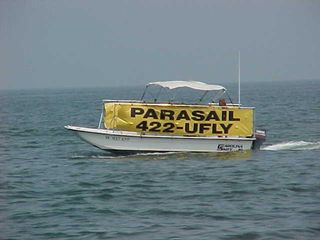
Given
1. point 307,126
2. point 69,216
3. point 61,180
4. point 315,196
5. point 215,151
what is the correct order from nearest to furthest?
point 69,216
point 315,196
point 61,180
point 215,151
point 307,126

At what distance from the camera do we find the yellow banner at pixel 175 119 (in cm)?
2417

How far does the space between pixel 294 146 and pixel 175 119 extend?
6.97 meters

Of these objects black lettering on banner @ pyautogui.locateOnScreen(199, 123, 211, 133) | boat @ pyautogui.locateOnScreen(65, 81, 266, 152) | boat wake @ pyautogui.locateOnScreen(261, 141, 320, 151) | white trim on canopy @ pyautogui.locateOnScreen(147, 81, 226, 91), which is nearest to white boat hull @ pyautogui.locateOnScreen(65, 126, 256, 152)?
boat @ pyautogui.locateOnScreen(65, 81, 266, 152)

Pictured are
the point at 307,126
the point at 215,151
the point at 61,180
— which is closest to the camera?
the point at 61,180

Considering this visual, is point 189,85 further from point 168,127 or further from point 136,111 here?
point 136,111

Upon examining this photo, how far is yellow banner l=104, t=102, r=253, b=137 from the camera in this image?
79.3ft

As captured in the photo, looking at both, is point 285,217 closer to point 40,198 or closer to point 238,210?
point 238,210

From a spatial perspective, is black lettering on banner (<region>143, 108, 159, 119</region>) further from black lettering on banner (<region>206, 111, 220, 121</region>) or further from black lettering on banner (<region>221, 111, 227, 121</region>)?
black lettering on banner (<region>221, 111, 227, 121</region>)

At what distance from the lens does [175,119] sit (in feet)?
79.3

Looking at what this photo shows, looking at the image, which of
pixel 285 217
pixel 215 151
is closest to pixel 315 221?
pixel 285 217

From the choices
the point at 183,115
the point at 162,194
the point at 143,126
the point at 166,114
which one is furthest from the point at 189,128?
the point at 162,194

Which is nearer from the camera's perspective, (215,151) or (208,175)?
(208,175)

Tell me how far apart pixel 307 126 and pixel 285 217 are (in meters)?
26.7

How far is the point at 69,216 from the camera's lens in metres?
14.1
